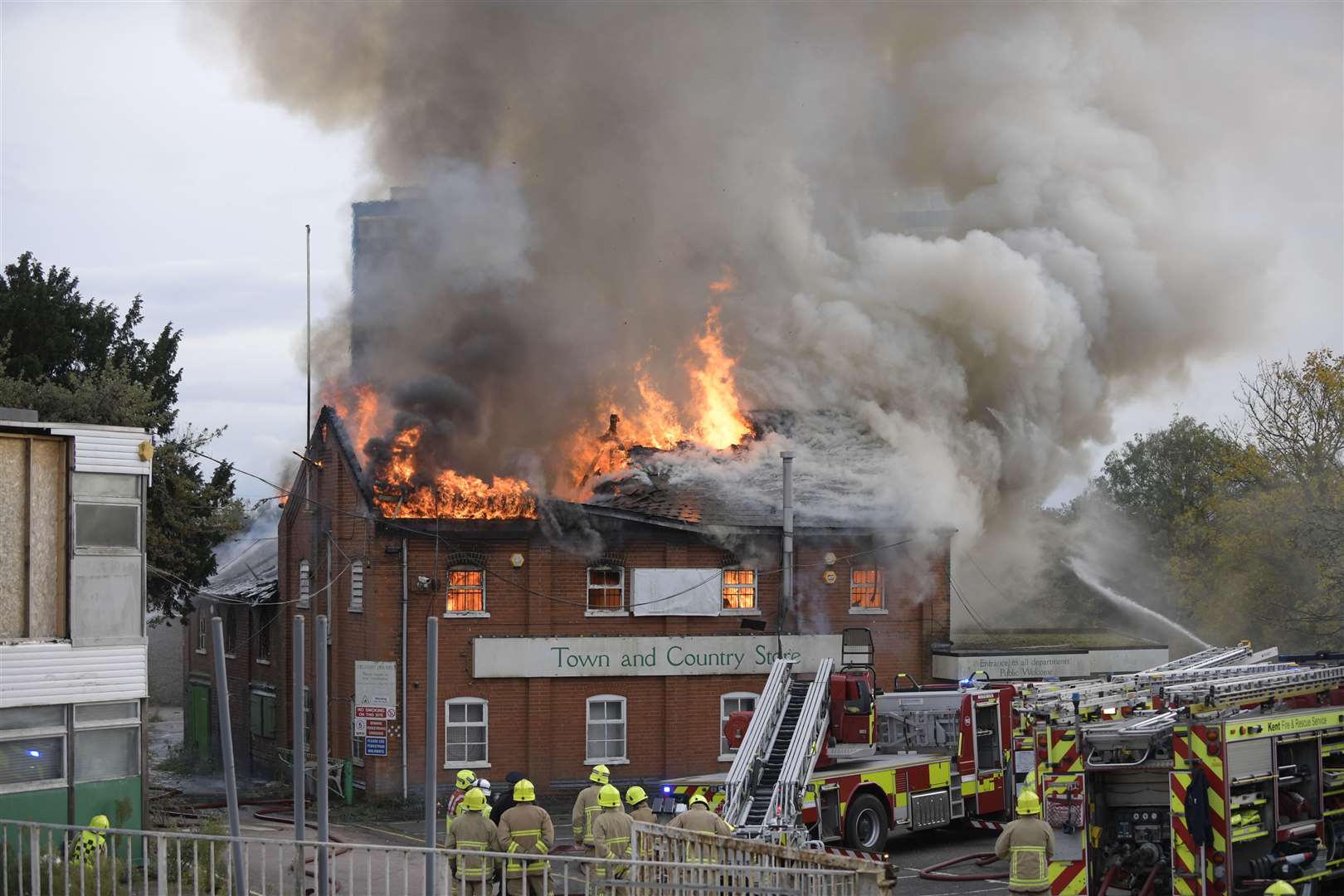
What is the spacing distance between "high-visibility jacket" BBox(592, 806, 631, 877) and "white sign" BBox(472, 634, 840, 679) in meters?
13.5

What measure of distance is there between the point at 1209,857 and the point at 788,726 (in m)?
6.60

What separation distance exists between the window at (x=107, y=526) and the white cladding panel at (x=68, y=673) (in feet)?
4.21

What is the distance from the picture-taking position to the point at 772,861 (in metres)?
11.2

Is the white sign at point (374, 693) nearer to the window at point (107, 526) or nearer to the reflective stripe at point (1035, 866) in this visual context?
the window at point (107, 526)

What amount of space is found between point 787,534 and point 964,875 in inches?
398

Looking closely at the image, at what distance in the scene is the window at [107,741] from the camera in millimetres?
17953

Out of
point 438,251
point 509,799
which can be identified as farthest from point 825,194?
point 509,799

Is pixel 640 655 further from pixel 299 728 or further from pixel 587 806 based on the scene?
pixel 299 728

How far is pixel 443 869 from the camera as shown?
12734mm

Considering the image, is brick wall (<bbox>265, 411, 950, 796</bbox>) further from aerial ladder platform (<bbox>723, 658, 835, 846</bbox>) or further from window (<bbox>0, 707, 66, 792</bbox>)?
window (<bbox>0, 707, 66, 792</bbox>)

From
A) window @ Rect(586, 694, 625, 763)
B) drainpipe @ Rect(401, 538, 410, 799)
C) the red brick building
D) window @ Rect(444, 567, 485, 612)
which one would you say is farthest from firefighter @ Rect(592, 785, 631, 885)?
window @ Rect(586, 694, 625, 763)

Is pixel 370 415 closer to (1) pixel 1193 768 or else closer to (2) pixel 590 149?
(2) pixel 590 149

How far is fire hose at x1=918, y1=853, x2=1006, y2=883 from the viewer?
1870 centimetres

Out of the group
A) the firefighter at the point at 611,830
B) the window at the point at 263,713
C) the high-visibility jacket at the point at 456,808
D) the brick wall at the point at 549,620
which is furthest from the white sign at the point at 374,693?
the firefighter at the point at 611,830
